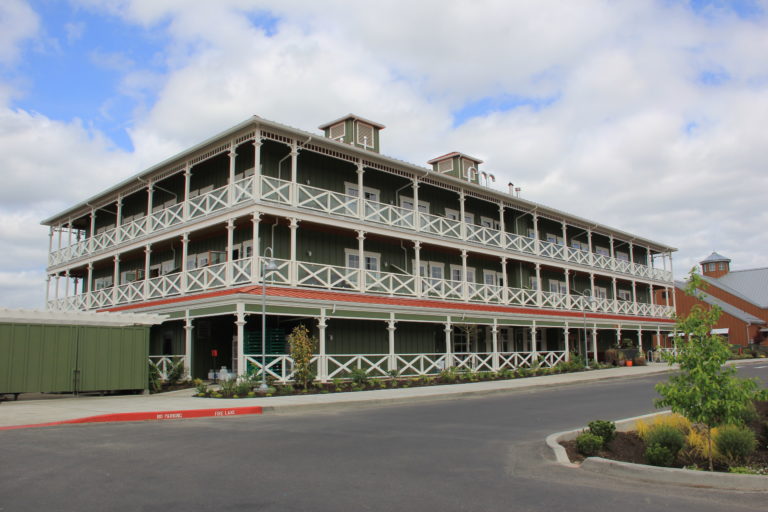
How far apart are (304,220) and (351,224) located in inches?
77.1

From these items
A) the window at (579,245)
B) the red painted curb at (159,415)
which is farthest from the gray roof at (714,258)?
the red painted curb at (159,415)

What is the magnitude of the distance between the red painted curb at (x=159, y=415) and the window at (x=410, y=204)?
15177mm

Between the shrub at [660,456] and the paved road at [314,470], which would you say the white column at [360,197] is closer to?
the paved road at [314,470]

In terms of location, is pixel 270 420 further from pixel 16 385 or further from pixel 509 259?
pixel 509 259

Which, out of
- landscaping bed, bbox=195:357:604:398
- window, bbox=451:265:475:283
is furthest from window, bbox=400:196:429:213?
landscaping bed, bbox=195:357:604:398

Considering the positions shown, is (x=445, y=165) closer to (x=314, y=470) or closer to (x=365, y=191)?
(x=365, y=191)

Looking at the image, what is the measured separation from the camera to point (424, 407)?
627 inches

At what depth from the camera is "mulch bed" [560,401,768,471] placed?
26.2 ft

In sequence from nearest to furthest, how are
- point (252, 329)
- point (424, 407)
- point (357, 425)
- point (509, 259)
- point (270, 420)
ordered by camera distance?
point (357, 425) → point (270, 420) → point (424, 407) → point (252, 329) → point (509, 259)

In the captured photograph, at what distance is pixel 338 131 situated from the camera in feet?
91.5

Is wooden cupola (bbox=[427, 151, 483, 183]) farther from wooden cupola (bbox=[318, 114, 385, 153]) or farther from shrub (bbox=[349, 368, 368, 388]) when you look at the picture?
shrub (bbox=[349, 368, 368, 388])

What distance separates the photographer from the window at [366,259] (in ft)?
86.1

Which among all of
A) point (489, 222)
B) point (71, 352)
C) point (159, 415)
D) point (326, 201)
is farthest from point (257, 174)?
point (489, 222)

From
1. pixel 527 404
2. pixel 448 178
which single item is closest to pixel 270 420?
pixel 527 404
